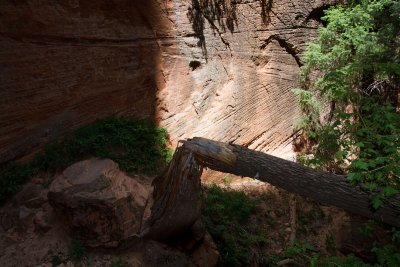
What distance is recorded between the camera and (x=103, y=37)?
6332 millimetres

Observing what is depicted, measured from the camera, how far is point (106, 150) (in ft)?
19.9

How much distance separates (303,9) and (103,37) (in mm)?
4639

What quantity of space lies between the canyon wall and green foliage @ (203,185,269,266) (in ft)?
4.57

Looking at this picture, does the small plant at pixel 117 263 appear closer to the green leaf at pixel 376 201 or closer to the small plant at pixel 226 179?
the small plant at pixel 226 179

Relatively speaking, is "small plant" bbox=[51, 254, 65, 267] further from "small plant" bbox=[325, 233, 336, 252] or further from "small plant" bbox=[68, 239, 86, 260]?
"small plant" bbox=[325, 233, 336, 252]

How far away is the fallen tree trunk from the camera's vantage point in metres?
4.53

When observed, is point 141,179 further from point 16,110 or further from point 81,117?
point 16,110

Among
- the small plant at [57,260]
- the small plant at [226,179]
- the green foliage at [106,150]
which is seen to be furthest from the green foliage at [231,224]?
the small plant at [57,260]

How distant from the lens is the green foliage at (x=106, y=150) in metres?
5.65

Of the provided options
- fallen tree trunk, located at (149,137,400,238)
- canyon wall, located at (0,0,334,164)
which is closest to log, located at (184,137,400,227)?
fallen tree trunk, located at (149,137,400,238)

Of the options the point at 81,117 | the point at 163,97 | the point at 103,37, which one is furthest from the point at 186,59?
the point at 81,117

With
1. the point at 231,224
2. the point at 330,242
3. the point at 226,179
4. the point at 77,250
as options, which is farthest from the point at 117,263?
the point at 330,242

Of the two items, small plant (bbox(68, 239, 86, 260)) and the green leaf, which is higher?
the green leaf

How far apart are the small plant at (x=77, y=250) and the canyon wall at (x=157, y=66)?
188 cm
